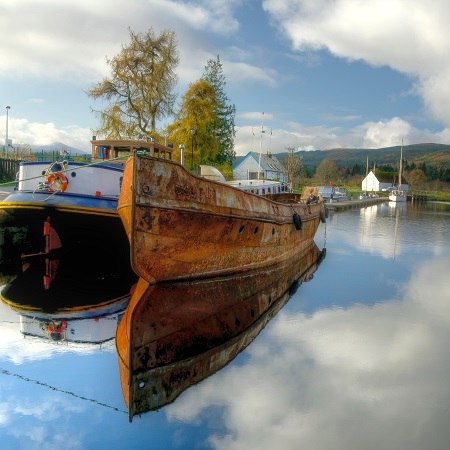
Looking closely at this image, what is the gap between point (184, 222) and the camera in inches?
379

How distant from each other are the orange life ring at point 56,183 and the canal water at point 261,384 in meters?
3.60

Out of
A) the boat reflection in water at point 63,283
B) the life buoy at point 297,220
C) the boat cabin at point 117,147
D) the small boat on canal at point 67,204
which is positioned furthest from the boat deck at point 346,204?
the small boat on canal at point 67,204

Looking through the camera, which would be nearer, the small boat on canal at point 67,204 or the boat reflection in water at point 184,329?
the boat reflection in water at point 184,329

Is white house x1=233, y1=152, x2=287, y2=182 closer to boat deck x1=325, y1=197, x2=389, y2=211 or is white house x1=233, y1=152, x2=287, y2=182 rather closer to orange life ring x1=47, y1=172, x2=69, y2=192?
boat deck x1=325, y1=197, x2=389, y2=211

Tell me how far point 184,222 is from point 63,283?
3.46 m

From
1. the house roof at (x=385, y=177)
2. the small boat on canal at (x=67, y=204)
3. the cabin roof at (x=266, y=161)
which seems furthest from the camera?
the house roof at (x=385, y=177)

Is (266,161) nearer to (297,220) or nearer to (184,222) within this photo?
(297,220)

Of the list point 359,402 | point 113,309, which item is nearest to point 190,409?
point 359,402

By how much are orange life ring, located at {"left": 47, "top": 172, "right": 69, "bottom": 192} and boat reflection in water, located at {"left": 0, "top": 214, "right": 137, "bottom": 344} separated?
111 cm

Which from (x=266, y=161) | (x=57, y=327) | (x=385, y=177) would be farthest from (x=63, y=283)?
(x=385, y=177)

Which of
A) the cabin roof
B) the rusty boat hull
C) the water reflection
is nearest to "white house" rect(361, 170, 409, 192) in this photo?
the cabin roof

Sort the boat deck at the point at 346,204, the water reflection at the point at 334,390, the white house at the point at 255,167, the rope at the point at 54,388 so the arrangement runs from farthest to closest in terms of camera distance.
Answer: the white house at the point at 255,167 < the boat deck at the point at 346,204 < the rope at the point at 54,388 < the water reflection at the point at 334,390

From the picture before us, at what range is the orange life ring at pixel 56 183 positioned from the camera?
12945 millimetres

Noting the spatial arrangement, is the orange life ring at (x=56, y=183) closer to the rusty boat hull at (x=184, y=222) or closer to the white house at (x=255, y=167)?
the rusty boat hull at (x=184, y=222)
